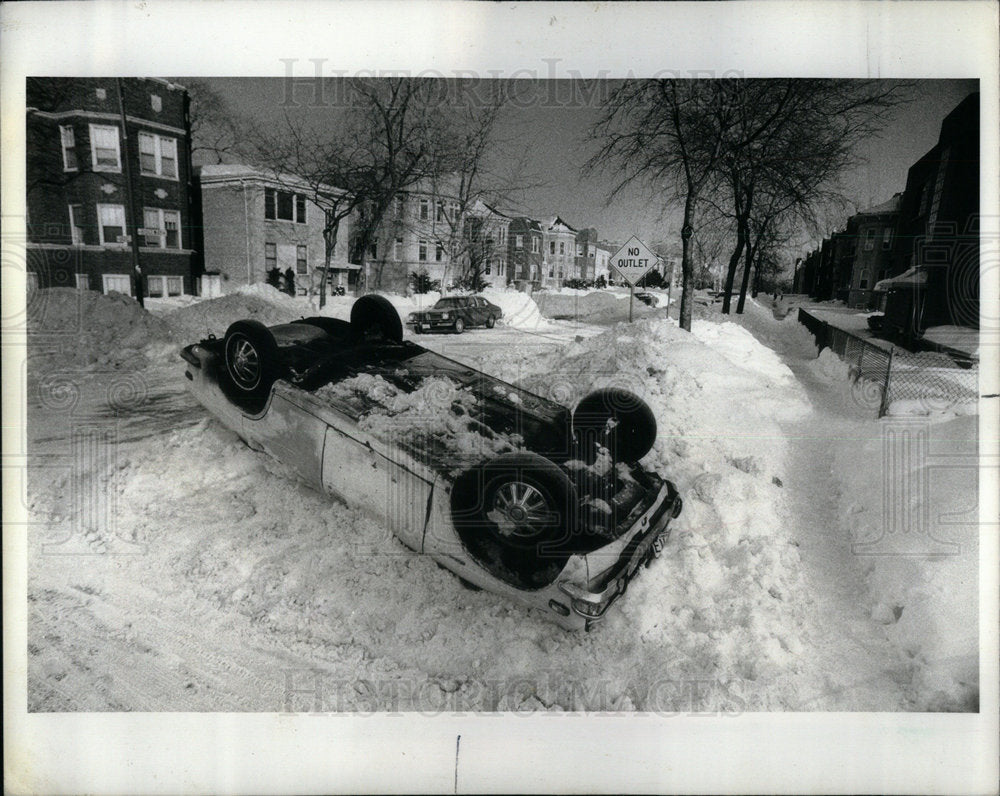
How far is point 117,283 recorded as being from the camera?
2.65 metres

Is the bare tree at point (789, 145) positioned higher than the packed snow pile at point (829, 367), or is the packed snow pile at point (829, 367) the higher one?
the bare tree at point (789, 145)

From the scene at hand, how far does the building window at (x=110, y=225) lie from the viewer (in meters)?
2.63

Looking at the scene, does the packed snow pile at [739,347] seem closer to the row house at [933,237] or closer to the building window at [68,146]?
the row house at [933,237]

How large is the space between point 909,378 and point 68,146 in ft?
15.6

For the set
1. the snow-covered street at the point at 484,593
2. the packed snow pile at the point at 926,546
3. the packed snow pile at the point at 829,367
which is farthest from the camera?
the packed snow pile at the point at 829,367

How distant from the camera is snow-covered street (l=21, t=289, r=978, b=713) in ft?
7.54

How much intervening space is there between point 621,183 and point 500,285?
897 millimetres

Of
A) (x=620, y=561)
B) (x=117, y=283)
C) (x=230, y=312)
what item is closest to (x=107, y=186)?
(x=117, y=283)

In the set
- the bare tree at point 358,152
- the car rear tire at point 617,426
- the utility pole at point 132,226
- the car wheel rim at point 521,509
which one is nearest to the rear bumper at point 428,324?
the bare tree at point 358,152

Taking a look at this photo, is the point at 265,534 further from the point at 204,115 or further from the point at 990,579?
the point at 990,579

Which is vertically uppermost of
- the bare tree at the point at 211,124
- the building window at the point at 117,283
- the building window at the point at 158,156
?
the bare tree at the point at 211,124

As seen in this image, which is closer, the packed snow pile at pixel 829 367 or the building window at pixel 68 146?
the building window at pixel 68 146

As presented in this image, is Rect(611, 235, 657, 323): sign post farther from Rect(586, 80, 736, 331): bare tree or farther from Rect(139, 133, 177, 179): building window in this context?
Rect(139, 133, 177, 179): building window

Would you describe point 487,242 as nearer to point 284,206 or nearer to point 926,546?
point 284,206
